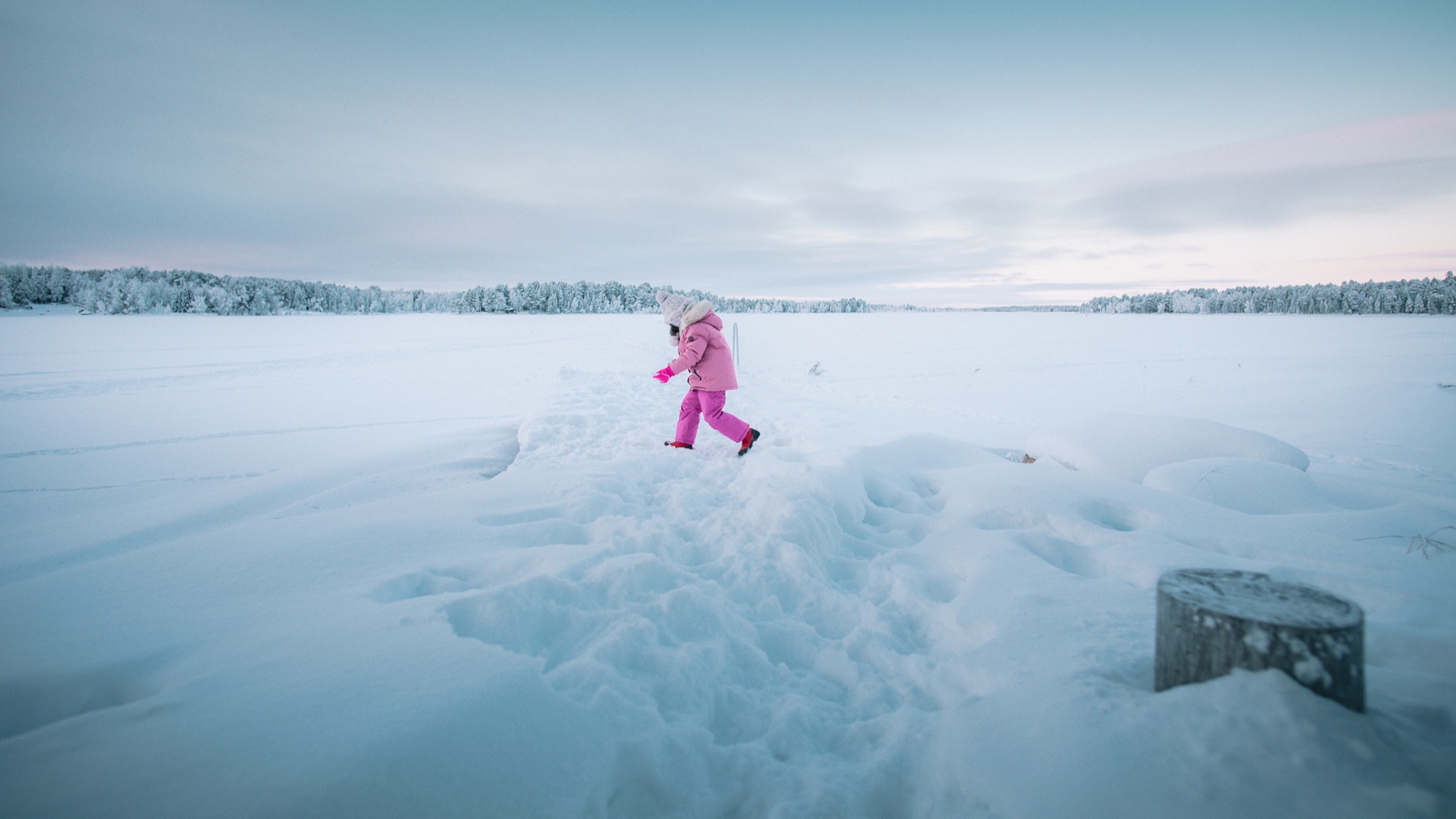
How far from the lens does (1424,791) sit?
1.32 m

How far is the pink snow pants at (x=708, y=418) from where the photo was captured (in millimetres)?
5852

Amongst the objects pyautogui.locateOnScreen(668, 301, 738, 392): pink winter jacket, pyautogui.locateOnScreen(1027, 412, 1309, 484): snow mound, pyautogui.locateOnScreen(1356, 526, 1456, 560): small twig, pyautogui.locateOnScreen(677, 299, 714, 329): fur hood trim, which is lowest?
Answer: pyautogui.locateOnScreen(1356, 526, 1456, 560): small twig

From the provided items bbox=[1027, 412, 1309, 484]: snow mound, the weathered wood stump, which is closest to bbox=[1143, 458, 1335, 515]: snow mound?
bbox=[1027, 412, 1309, 484]: snow mound

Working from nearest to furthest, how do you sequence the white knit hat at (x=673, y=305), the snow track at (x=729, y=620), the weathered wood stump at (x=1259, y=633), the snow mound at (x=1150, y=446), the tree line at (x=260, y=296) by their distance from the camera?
the weathered wood stump at (x=1259, y=633) → the snow track at (x=729, y=620) → the snow mound at (x=1150, y=446) → the white knit hat at (x=673, y=305) → the tree line at (x=260, y=296)

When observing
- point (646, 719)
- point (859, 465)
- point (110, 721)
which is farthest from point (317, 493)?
point (859, 465)

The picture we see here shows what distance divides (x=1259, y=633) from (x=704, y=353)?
15.6 ft

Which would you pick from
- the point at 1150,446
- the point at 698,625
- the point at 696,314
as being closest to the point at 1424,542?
the point at 1150,446

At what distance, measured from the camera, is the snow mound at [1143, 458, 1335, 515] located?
4.15m

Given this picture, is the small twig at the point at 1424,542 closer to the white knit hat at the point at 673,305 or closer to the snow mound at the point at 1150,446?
the snow mound at the point at 1150,446

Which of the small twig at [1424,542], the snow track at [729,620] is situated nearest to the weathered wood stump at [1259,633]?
the snow track at [729,620]

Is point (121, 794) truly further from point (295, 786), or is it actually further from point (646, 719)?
point (646, 719)

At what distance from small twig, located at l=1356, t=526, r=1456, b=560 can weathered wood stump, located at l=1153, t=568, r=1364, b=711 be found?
275 cm

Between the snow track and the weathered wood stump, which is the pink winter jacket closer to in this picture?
the snow track

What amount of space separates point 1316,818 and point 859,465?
3664 mm
